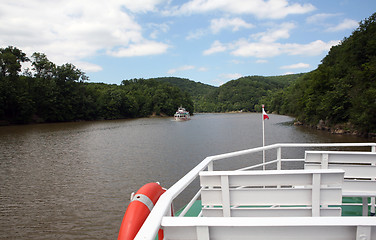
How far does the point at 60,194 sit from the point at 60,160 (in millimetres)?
7601

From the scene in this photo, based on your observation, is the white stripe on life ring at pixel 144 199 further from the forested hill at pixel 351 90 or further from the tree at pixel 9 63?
the tree at pixel 9 63

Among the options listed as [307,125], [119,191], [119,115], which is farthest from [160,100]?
[119,191]

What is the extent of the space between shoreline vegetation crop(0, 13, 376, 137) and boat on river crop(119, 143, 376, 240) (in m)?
25.1

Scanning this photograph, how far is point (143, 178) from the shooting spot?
13680 millimetres

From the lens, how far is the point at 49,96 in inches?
2391

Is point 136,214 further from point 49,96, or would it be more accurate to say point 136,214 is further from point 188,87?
point 188,87

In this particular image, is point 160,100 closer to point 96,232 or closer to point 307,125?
point 307,125

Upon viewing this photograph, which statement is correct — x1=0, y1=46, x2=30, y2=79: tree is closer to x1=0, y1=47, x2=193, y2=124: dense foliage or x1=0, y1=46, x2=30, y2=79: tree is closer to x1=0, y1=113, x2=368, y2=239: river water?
x1=0, y1=47, x2=193, y2=124: dense foliage

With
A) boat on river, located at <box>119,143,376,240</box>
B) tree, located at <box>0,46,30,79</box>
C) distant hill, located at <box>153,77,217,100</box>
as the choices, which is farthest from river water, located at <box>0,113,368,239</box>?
distant hill, located at <box>153,77,217,100</box>

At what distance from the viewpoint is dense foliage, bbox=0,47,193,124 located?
170 feet

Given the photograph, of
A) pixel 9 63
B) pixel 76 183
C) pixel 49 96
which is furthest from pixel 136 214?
pixel 49 96

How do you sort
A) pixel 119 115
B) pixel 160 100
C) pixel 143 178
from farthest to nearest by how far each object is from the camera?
pixel 160 100 → pixel 119 115 → pixel 143 178

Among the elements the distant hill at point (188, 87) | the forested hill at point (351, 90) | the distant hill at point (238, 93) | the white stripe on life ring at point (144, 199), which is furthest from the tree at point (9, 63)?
the distant hill at point (188, 87)

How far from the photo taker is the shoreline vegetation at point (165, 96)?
2991 centimetres
